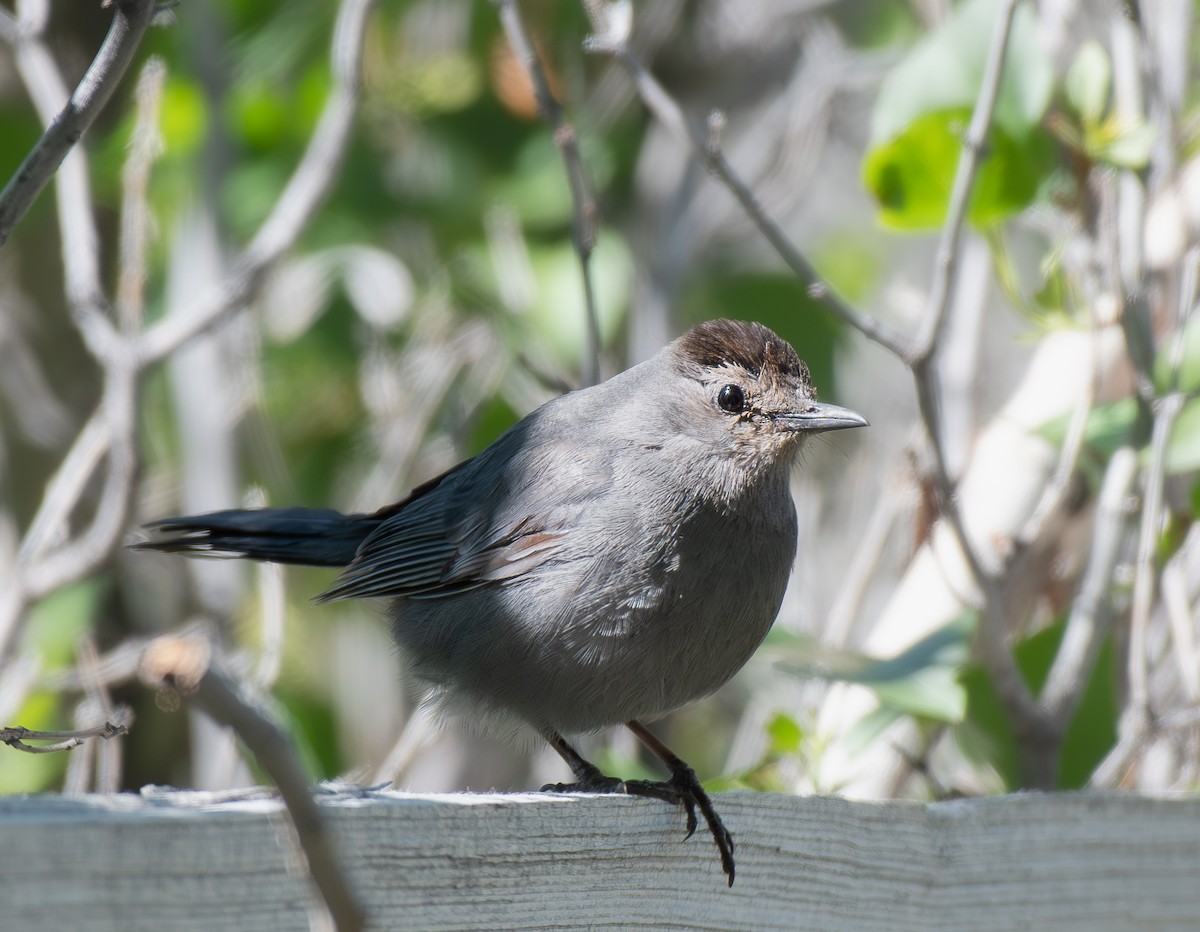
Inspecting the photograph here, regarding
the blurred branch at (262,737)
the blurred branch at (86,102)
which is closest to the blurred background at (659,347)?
the blurred branch at (86,102)

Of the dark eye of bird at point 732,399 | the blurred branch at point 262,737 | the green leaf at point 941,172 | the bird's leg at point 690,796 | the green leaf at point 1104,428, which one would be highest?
the green leaf at point 941,172

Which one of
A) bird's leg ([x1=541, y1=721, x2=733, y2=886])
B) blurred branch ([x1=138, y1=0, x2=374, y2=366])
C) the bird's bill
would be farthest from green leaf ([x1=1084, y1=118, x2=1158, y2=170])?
blurred branch ([x1=138, y1=0, x2=374, y2=366])

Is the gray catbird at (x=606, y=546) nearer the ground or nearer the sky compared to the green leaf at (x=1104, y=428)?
nearer the ground

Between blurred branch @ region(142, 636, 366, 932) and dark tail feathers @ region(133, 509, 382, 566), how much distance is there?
7.31 feet

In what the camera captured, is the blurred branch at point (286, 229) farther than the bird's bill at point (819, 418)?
Yes

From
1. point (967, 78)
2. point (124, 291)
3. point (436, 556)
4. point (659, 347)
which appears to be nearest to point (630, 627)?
point (436, 556)

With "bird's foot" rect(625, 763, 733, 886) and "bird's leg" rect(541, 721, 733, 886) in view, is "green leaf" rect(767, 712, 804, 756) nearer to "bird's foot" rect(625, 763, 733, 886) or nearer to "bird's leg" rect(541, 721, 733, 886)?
"bird's leg" rect(541, 721, 733, 886)

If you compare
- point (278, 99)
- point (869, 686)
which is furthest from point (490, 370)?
point (869, 686)

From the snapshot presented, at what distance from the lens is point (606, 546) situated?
269cm

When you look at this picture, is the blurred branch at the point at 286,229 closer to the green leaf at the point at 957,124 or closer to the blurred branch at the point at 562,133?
the blurred branch at the point at 562,133

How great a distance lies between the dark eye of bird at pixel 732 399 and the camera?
2.96 m

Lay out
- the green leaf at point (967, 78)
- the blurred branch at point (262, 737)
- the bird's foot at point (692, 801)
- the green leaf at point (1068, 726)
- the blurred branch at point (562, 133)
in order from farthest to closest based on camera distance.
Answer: the green leaf at point (1068, 726), the blurred branch at point (562, 133), the green leaf at point (967, 78), the bird's foot at point (692, 801), the blurred branch at point (262, 737)

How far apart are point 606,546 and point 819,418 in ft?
1.83

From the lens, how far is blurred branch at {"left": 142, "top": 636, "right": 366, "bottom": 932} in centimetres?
85
